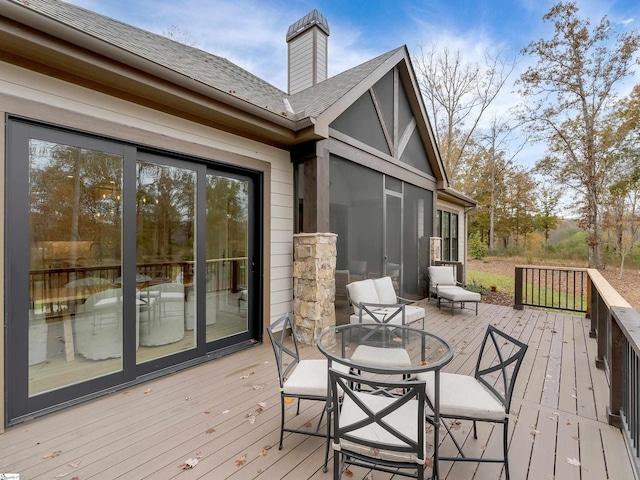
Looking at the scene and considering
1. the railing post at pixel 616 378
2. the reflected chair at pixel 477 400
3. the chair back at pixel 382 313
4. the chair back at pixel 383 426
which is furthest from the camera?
the chair back at pixel 382 313

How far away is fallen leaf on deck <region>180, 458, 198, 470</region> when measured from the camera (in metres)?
1.90

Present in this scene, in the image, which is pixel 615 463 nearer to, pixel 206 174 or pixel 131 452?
pixel 131 452

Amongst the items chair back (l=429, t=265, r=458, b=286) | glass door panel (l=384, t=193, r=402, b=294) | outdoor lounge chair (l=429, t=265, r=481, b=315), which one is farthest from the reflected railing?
chair back (l=429, t=265, r=458, b=286)

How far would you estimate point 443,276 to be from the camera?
6801 mm

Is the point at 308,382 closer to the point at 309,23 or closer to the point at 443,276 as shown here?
the point at 443,276

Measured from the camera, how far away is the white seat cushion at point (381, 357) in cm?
240

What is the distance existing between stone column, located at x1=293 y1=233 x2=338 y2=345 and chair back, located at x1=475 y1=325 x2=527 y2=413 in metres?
1.92

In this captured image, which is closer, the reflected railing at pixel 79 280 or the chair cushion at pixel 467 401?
the chair cushion at pixel 467 401

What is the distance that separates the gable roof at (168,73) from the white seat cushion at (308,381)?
2738 millimetres

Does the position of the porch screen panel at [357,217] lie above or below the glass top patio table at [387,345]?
above

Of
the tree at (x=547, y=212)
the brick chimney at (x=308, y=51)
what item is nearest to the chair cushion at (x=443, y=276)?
the brick chimney at (x=308, y=51)

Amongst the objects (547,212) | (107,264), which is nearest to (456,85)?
(547,212)

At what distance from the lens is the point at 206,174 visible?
3654mm

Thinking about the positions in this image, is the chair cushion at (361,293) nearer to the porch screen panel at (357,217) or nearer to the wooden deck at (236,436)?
the porch screen panel at (357,217)
